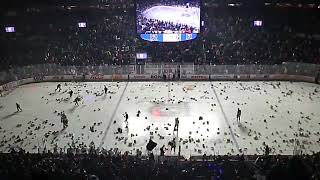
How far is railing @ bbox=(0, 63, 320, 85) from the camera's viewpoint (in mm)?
40375

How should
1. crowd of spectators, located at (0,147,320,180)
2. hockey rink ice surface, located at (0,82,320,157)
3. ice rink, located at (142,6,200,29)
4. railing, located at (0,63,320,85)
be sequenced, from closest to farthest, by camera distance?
1. crowd of spectators, located at (0,147,320,180)
2. hockey rink ice surface, located at (0,82,320,157)
3. railing, located at (0,63,320,85)
4. ice rink, located at (142,6,200,29)

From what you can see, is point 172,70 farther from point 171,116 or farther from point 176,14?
point 171,116

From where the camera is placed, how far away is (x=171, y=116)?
1179 inches

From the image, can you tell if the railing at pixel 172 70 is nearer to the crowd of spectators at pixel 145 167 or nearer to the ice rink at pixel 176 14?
the ice rink at pixel 176 14

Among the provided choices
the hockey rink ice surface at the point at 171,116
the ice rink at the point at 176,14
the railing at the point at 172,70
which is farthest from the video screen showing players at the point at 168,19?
the hockey rink ice surface at the point at 171,116

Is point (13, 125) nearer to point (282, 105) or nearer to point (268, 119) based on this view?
point (268, 119)

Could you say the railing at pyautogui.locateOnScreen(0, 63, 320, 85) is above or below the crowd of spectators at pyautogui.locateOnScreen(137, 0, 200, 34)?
below

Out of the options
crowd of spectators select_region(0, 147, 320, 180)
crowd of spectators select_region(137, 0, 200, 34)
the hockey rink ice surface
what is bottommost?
the hockey rink ice surface

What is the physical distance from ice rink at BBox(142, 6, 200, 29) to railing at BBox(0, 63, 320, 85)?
19.2ft

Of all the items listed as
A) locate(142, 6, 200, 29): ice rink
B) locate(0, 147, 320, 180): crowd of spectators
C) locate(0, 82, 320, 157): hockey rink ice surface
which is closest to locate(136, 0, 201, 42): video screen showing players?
locate(142, 6, 200, 29): ice rink

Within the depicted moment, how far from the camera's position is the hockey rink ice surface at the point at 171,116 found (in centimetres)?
2448

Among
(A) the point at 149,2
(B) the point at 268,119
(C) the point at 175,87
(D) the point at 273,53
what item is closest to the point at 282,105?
(B) the point at 268,119

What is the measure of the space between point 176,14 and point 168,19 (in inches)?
42.2

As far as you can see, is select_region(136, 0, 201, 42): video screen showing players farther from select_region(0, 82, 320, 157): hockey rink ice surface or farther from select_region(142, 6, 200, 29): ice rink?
select_region(0, 82, 320, 157): hockey rink ice surface
